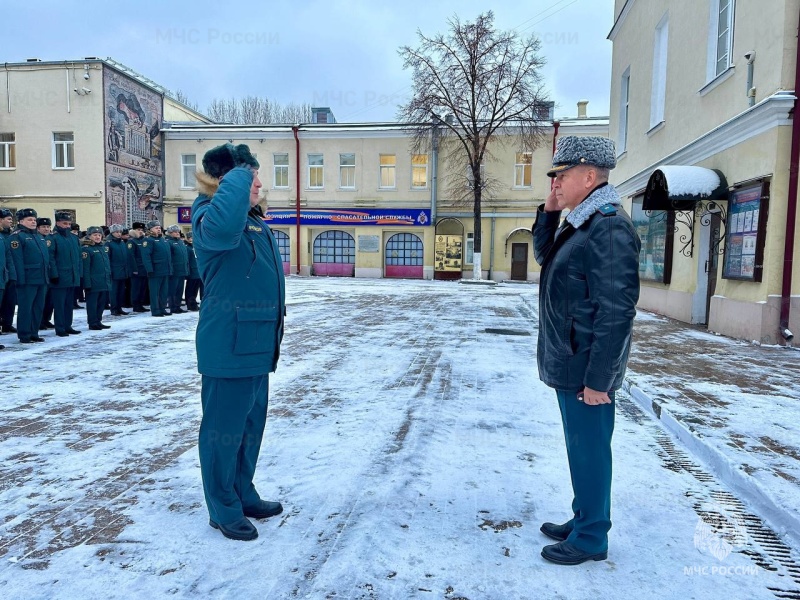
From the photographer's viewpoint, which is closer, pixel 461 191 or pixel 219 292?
pixel 219 292

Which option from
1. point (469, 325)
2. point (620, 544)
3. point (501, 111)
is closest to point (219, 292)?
point (620, 544)

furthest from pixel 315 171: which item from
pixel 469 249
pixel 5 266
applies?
pixel 5 266

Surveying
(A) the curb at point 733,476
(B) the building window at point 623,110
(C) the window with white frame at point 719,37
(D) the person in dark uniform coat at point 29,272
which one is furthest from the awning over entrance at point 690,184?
(D) the person in dark uniform coat at point 29,272

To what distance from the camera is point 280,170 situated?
30797 mm

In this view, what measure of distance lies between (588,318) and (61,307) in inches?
374

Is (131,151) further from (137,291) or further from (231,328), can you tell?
(231,328)

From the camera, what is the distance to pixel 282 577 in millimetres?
2441

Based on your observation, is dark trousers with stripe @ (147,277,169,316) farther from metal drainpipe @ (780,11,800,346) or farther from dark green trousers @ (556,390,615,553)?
metal drainpipe @ (780,11,800,346)

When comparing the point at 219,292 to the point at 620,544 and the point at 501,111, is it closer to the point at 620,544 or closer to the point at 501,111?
the point at 620,544

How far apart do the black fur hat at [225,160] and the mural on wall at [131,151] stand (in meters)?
27.6

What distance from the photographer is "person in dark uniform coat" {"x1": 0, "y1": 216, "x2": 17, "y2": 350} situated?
8156mm

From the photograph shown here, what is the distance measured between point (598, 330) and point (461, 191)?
27.1 meters

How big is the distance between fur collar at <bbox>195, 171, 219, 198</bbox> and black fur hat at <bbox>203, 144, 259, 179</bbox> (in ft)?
0.07

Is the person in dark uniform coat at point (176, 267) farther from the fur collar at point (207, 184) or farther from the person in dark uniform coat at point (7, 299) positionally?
the fur collar at point (207, 184)
